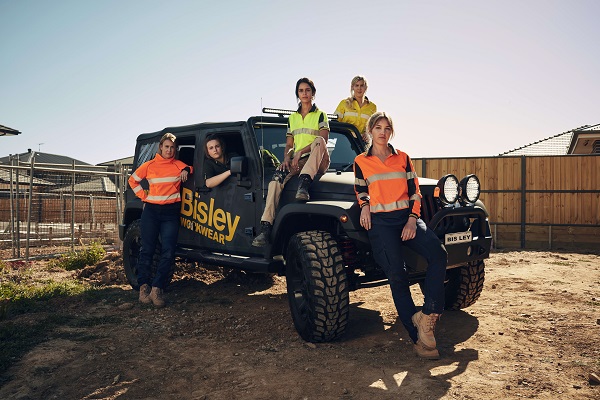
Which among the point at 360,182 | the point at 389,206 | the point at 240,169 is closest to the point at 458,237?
the point at 389,206

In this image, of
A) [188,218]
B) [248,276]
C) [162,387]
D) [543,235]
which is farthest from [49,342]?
[543,235]

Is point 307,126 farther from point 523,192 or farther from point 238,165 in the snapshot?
point 523,192

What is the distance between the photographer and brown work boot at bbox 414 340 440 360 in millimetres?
3965

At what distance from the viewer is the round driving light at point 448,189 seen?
4.44 metres

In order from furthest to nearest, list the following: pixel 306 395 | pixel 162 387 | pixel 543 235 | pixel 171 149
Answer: pixel 543 235 → pixel 171 149 → pixel 162 387 → pixel 306 395

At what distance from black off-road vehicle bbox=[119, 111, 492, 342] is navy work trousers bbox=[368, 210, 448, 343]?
0.12 m

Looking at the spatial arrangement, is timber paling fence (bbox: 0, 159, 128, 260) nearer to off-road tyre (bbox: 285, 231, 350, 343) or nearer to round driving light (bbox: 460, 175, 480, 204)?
off-road tyre (bbox: 285, 231, 350, 343)

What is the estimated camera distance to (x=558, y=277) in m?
7.76

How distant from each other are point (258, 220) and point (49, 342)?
219 cm

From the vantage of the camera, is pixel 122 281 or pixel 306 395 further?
pixel 122 281

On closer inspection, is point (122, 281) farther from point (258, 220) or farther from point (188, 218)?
point (258, 220)

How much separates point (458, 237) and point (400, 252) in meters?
0.73

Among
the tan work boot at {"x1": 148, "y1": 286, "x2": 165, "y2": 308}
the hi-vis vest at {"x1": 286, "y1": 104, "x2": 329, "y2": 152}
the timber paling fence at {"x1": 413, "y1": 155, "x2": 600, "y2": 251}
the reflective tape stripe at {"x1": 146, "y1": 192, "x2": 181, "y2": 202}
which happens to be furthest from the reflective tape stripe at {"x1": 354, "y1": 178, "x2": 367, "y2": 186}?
the timber paling fence at {"x1": 413, "y1": 155, "x2": 600, "y2": 251}

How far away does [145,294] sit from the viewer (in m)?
6.02
